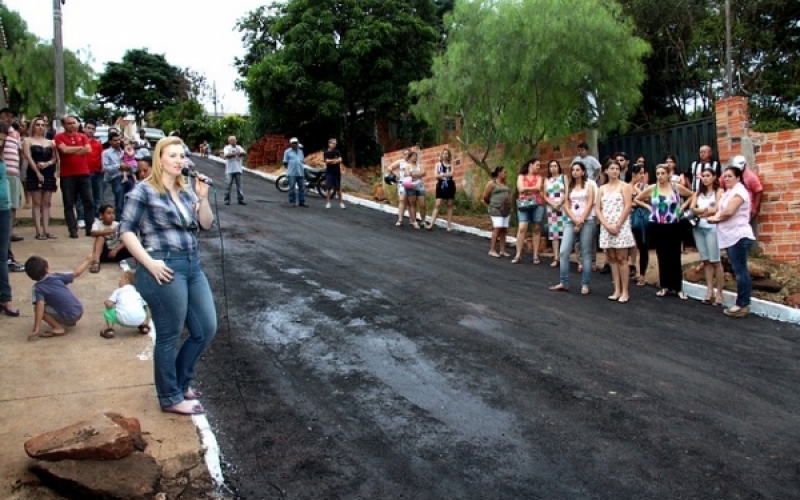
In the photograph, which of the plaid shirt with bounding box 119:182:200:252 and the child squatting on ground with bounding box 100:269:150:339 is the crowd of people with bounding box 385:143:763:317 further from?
the plaid shirt with bounding box 119:182:200:252

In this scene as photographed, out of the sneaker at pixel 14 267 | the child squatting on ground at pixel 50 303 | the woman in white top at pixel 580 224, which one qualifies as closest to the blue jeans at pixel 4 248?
the child squatting on ground at pixel 50 303

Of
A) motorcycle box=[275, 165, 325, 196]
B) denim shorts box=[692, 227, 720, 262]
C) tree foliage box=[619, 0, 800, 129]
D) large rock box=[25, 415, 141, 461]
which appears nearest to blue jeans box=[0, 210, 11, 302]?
large rock box=[25, 415, 141, 461]

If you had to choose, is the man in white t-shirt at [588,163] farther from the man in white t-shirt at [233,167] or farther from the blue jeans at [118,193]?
the man in white t-shirt at [233,167]

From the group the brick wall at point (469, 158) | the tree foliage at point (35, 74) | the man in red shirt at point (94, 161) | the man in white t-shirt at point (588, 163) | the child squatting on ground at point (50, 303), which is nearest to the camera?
the child squatting on ground at point (50, 303)

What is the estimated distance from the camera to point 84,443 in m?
3.97

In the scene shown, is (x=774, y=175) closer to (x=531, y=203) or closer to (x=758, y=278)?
(x=758, y=278)

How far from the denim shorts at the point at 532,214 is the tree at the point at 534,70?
105 inches

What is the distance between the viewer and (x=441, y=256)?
11078mm

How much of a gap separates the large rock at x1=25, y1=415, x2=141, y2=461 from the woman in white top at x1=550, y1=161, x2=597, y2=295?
6224mm

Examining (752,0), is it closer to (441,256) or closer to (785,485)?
(441,256)

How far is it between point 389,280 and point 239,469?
5.08 metres

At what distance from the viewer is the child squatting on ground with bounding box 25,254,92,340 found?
647cm

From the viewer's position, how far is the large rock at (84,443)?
12.9 feet

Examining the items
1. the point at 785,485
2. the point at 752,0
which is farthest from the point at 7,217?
the point at 752,0
